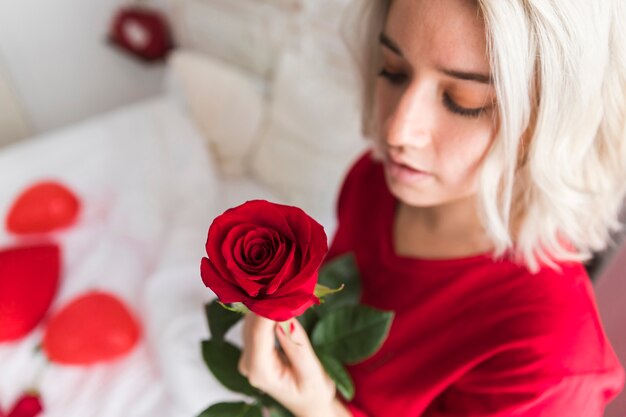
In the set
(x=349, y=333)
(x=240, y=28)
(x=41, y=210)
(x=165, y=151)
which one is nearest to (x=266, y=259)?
(x=349, y=333)

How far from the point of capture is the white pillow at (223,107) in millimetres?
1565

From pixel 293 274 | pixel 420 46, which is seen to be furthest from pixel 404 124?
pixel 293 274

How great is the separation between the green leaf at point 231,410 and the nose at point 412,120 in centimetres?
37

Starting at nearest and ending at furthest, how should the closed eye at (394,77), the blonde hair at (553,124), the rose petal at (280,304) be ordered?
the rose petal at (280,304) → the blonde hair at (553,124) → the closed eye at (394,77)

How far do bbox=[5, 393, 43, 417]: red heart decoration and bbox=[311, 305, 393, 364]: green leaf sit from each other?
698 mm

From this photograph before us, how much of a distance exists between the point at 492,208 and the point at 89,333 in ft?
2.92

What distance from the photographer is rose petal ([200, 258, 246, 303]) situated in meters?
0.34

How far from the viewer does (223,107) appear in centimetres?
158

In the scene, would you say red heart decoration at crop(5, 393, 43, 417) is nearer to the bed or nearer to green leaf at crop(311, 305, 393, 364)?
the bed

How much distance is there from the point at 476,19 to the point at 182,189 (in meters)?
1.10

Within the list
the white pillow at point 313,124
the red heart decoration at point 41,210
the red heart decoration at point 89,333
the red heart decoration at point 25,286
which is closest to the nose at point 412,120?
the white pillow at point 313,124

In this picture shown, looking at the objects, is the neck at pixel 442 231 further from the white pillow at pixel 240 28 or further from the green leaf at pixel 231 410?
the white pillow at pixel 240 28

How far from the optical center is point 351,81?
1.30 m

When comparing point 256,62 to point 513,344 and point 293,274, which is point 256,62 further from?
point 293,274
